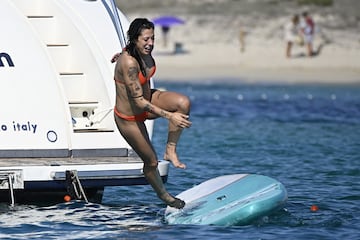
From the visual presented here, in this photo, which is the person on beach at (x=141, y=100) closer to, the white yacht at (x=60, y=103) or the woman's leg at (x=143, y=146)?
the woman's leg at (x=143, y=146)

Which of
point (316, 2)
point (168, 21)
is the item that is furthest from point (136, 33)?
point (316, 2)

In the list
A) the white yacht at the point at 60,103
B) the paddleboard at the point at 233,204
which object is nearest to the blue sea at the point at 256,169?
the paddleboard at the point at 233,204

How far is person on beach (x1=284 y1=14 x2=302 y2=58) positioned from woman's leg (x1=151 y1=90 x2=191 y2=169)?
23.9m

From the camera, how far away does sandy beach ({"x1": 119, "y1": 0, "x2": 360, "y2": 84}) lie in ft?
106

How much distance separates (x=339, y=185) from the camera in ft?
44.0

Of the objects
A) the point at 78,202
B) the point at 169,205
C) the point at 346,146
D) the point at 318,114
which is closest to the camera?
the point at 169,205

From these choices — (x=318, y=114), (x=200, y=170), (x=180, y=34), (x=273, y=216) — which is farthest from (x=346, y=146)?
(x=180, y=34)

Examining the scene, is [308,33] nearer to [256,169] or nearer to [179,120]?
[256,169]

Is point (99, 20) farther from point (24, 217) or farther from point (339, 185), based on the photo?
point (339, 185)

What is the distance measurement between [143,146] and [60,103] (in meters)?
1.52

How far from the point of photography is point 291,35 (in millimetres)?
33531

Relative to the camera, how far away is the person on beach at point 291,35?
33438 mm

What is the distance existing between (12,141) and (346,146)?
8.12 meters

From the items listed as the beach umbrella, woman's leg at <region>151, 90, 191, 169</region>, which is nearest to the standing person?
the beach umbrella
